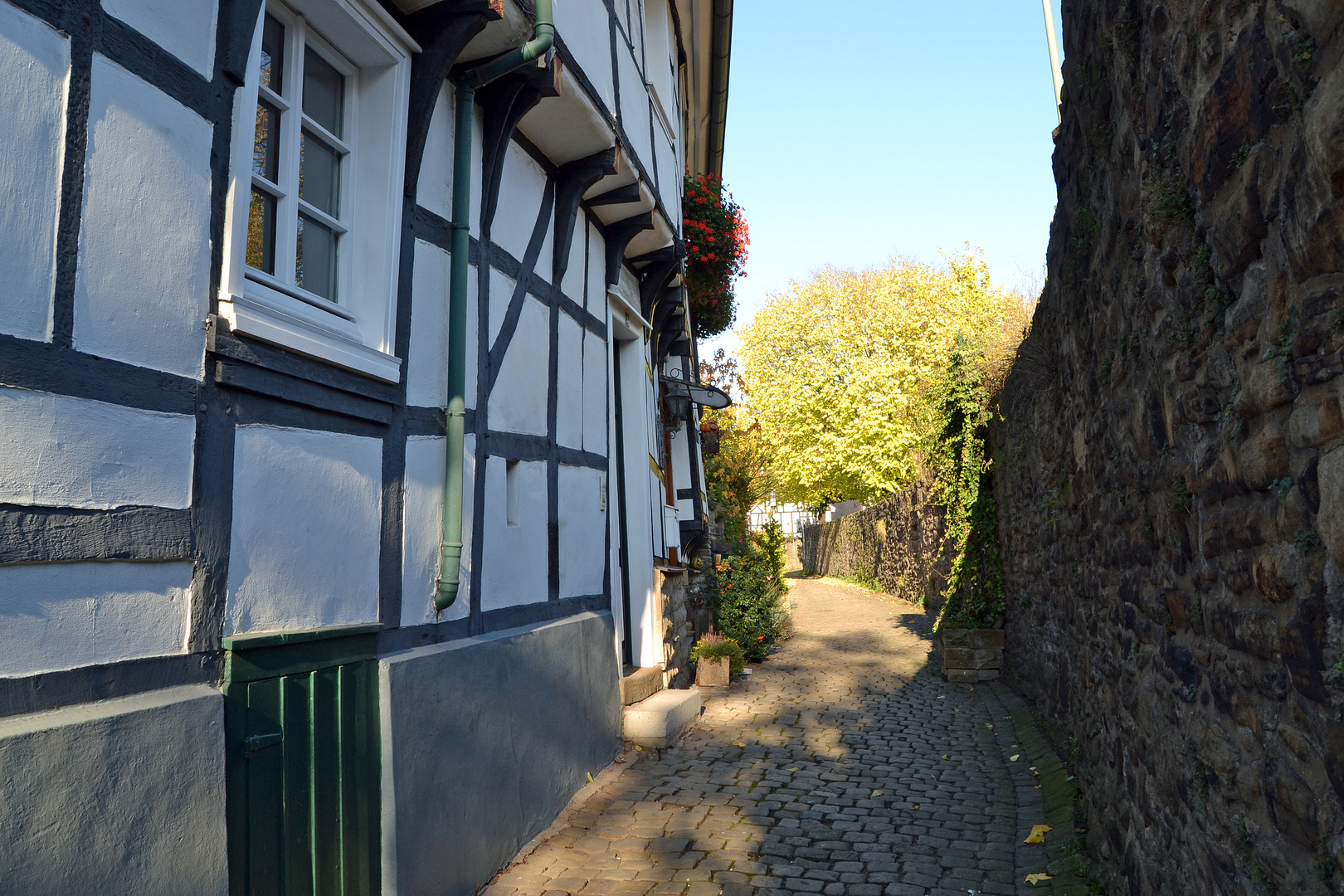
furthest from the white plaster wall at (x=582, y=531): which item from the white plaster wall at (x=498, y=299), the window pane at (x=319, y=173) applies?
the window pane at (x=319, y=173)

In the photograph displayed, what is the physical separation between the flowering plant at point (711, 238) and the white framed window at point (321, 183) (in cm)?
592

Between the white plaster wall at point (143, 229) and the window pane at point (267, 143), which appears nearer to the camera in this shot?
Answer: the white plaster wall at point (143, 229)

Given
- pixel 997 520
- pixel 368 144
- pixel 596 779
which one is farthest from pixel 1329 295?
pixel 997 520

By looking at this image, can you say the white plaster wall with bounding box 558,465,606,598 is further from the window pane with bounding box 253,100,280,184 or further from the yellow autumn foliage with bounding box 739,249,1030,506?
the yellow autumn foliage with bounding box 739,249,1030,506

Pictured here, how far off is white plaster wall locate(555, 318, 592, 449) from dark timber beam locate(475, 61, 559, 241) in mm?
1234

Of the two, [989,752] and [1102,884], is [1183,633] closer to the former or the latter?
[1102,884]

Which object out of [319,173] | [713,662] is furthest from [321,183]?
[713,662]

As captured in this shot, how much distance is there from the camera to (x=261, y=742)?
2973 mm

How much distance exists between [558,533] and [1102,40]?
12.9 ft

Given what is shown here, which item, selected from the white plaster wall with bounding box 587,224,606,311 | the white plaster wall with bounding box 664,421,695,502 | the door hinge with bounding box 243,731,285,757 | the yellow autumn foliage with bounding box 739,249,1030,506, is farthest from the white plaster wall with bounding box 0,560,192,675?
the yellow autumn foliage with bounding box 739,249,1030,506

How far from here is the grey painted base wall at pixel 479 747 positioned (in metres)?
3.72

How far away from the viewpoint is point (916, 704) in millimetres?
8633

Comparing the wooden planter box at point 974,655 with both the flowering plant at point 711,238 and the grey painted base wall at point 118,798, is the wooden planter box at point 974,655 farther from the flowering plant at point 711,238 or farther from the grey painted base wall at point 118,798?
the grey painted base wall at point 118,798

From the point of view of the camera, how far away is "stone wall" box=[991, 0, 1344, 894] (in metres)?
1.75
